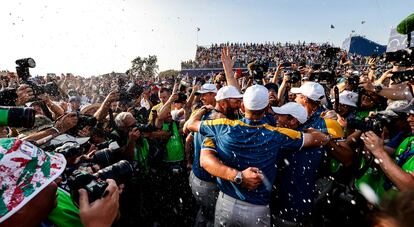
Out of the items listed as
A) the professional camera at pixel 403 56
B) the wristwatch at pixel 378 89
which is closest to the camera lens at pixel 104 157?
the wristwatch at pixel 378 89

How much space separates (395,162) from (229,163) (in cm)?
158

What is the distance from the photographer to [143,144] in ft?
15.7

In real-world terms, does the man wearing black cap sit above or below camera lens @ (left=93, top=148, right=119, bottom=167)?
above

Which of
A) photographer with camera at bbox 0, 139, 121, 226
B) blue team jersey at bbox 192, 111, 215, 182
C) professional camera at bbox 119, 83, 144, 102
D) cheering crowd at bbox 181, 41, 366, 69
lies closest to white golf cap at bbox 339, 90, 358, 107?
blue team jersey at bbox 192, 111, 215, 182

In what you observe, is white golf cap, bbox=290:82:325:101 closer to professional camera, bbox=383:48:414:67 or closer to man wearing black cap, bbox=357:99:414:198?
man wearing black cap, bbox=357:99:414:198

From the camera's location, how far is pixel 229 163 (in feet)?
10.1

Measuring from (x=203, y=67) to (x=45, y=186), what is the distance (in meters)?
32.9

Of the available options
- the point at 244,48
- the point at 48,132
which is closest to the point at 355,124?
the point at 48,132

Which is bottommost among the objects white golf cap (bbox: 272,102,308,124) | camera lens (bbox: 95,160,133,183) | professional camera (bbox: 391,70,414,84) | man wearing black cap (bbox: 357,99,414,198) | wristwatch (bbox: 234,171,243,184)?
wristwatch (bbox: 234,171,243,184)

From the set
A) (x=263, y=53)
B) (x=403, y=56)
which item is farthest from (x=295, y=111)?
(x=263, y=53)

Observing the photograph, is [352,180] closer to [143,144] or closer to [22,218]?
Answer: [143,144]

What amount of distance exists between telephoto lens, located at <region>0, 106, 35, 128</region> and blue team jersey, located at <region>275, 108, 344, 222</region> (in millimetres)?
2439

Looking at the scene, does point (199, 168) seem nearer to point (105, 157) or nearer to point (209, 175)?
point (209, 175)

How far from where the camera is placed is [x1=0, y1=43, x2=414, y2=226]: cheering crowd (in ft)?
4.13
